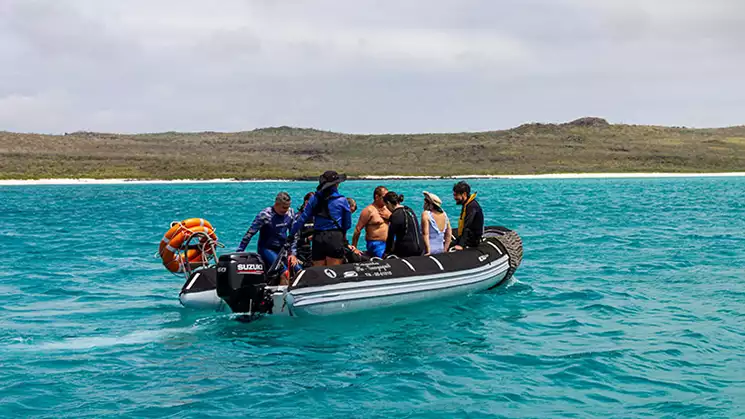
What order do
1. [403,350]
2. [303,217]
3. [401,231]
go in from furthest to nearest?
[401,231] → [303,217] → [403,350]

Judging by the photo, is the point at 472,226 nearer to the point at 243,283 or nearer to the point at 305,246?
the point at 305,246

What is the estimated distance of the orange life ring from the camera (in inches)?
440

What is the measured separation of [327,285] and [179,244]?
2440 millimetres

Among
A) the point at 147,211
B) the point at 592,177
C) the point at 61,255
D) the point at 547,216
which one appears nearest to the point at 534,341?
the point at 61,255

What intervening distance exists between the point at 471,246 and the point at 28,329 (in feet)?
21.6

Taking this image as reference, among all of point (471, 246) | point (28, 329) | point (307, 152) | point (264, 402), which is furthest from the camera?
point (307, 152)

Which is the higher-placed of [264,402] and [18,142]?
[18,142]

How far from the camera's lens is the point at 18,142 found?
9600cm

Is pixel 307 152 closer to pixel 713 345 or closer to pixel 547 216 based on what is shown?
pixel 547 216

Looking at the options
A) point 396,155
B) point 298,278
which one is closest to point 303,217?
point 298,278

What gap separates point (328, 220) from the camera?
34.5 feet

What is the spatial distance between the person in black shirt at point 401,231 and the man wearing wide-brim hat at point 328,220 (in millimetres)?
959

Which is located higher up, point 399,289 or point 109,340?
point 399,289

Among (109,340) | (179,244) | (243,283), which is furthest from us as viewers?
(179,244)
